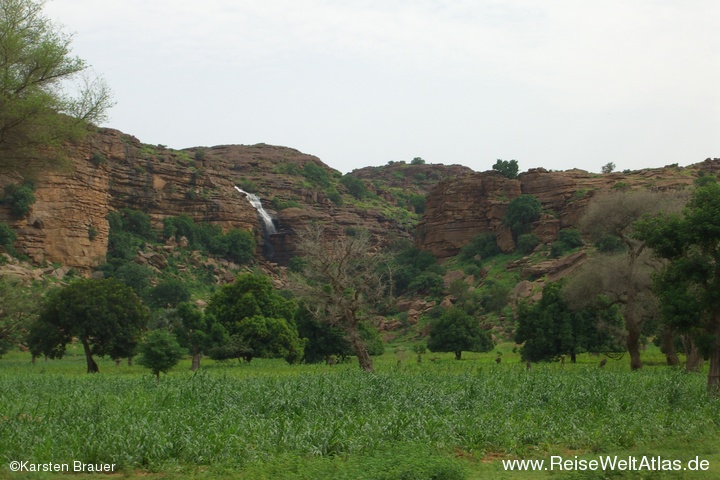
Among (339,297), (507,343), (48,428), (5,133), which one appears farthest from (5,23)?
(507,343)

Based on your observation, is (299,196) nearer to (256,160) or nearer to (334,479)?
(256,160)

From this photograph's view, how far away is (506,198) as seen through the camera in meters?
101

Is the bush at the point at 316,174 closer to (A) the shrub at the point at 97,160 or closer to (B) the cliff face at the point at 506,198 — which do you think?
(B) the cliff face at the point at 506,198

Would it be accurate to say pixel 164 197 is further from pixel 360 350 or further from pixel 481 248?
pixel 360 350

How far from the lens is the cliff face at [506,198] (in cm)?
8775

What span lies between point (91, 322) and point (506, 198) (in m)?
72.4

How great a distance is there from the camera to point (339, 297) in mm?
31672

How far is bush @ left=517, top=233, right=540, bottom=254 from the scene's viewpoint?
290ft

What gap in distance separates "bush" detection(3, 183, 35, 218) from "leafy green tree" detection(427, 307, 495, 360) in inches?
2077

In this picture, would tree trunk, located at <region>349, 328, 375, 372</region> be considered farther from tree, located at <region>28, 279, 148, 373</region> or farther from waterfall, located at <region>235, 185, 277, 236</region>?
waterfall, located at <region>235, 185, 277, 236</region>

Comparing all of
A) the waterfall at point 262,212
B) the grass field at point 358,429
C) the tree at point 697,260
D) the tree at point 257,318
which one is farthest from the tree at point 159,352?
the waterfall at point 262,212

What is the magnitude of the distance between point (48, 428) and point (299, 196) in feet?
400

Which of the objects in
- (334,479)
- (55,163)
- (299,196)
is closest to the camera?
(334,479)

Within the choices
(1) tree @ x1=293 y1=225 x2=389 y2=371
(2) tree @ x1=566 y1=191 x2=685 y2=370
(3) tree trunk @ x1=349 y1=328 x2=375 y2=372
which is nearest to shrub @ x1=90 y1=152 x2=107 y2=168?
(1) tree @ x1=293 y1=225 x2=389 y2=371
